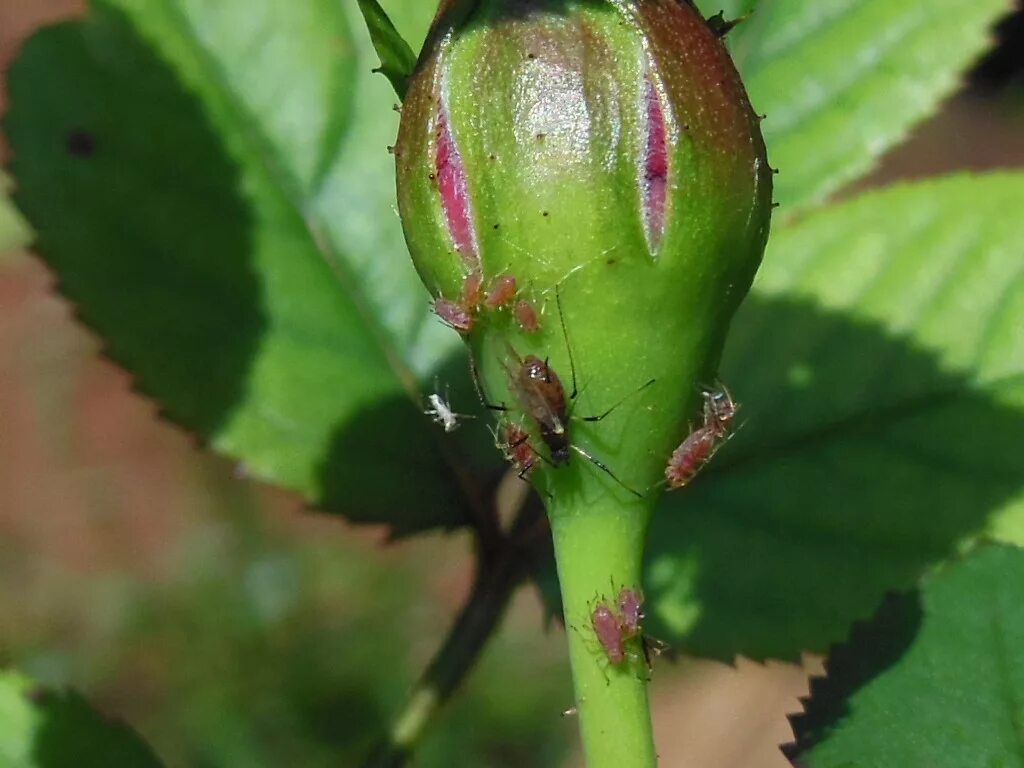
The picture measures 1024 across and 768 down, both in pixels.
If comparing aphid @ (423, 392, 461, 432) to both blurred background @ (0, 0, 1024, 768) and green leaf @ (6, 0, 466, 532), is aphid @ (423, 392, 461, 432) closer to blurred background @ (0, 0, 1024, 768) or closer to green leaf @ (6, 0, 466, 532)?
green leaf @ (6, 0, 466, 532)

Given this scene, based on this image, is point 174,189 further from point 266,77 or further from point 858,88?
point 858,88

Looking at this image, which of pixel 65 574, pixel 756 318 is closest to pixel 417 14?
pixel 756 318

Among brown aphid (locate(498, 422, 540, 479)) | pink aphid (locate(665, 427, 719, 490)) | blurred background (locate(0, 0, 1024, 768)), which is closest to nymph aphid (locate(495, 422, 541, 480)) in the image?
brown aphid (locate(498, 422, 540, 479))

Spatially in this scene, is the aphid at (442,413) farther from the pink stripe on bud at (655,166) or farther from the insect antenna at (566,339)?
the pink stripe on bud at (655,166)

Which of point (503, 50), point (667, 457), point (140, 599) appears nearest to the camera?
point (503, 50)

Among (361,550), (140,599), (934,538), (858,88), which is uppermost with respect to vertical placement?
(858,88)

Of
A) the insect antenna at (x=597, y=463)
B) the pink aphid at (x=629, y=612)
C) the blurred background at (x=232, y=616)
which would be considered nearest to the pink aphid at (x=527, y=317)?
the insect antenna at (x=597, y=463)
